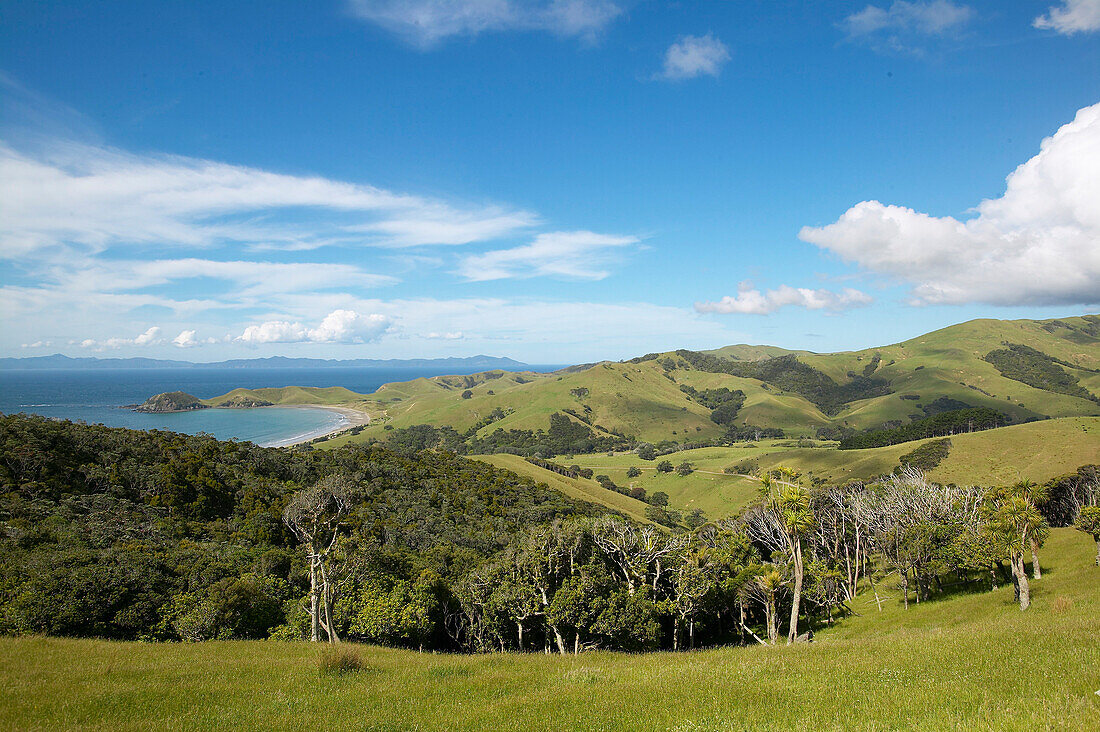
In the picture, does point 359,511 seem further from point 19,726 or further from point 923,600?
point 923,600

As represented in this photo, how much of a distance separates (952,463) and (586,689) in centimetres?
15212

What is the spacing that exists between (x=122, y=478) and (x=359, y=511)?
2672 centimetres

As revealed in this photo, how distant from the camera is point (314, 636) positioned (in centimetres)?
2538

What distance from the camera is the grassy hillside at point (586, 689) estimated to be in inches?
382

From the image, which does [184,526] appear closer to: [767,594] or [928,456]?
[767,594]

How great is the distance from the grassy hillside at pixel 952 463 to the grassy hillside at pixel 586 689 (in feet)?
381

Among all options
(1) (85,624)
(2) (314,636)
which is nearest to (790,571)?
(2) (314,636)

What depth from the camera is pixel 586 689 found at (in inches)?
519

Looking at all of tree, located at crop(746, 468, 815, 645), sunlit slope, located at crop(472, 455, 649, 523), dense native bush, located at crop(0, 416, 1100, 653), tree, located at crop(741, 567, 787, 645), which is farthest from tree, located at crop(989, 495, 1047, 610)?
sunlit slope, located at crop(472, 455, 649, 523)

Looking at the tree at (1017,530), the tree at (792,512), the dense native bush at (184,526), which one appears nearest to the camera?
the tree at (792,512)

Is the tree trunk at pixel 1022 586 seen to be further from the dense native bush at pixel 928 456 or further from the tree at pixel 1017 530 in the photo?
the dense native bush at pixel 928 456

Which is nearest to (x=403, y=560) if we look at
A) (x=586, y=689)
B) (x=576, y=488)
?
(x=586, y=689)

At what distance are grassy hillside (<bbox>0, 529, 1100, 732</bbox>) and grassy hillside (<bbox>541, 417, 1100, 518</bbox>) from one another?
116069 mm

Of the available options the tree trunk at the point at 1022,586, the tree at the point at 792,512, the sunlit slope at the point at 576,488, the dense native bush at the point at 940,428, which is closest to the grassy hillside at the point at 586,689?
the tree at the point at 792,512
